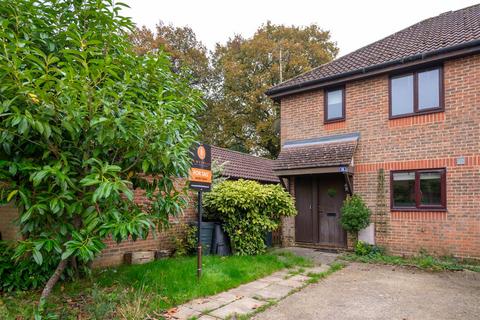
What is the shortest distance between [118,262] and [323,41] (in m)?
24.0

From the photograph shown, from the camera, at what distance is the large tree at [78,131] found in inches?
135

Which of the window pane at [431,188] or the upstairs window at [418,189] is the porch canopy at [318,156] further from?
the window pane at [431,188]

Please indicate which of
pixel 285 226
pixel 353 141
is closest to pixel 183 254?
pixel 285 226

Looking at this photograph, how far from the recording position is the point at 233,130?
24.5 meters

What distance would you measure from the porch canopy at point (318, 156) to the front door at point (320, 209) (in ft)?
2.82

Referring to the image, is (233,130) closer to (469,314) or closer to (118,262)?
(118,262)

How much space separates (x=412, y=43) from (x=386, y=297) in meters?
7.93

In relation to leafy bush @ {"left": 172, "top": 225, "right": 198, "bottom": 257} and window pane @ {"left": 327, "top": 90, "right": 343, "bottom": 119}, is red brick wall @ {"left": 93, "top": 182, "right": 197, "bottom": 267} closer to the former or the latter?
leafy bush @ {"left": 172, "top": 225, "right": 198, "bottom": 257}

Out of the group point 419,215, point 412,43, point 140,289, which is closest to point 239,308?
point 140,289

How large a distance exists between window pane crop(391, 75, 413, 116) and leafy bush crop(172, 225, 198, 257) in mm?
6496

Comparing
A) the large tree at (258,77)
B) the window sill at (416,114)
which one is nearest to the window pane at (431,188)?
the window sill at (416,114)

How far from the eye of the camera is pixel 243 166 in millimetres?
13617

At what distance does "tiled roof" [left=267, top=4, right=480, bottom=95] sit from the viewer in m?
8.83

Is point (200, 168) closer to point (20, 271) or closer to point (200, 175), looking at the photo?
point (200, 175)
